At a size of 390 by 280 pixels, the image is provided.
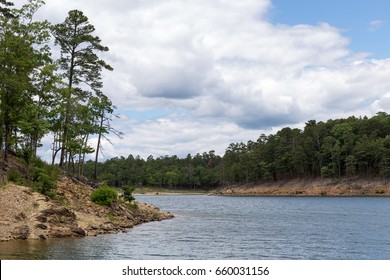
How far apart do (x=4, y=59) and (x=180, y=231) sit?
22052 millimetres

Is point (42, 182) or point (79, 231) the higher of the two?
point (42, 182)

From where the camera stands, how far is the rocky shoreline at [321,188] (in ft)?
463

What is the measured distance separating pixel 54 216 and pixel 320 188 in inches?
5102

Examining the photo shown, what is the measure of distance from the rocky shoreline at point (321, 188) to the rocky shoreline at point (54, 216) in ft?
362

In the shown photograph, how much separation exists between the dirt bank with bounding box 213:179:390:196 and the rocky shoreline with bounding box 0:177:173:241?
362 feet

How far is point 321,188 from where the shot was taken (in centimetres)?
15438

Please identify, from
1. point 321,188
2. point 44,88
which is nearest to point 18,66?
point 44,88

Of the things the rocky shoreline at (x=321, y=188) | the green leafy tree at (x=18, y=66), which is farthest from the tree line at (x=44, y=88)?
the rocky shoreline at (x=321, y=188)

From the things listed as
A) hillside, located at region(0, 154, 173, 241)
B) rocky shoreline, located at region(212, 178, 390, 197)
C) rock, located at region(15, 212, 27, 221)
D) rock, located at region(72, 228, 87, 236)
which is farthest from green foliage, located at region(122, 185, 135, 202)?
rocky shoreline, located at region(212, 178, 390, 197)

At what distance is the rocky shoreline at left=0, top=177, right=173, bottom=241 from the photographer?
111 ft

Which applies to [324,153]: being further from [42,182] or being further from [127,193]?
[42,182]

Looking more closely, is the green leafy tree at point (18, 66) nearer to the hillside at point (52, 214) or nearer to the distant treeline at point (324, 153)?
the hillside at point (52, 214)
